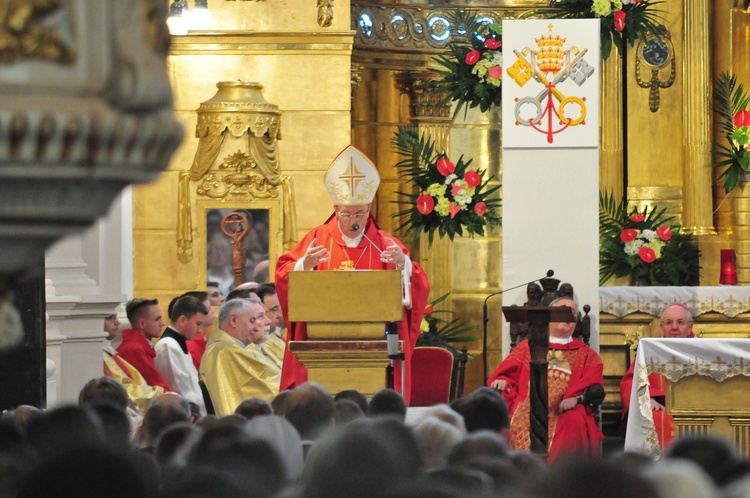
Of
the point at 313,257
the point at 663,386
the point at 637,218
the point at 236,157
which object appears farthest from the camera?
the point at 236,157

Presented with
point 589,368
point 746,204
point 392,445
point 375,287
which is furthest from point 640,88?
point 392,445

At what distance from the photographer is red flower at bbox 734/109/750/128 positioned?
1299 cm

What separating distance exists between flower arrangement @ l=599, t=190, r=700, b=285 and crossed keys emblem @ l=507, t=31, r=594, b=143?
299 centimetres

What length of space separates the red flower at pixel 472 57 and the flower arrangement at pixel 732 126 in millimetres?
3514

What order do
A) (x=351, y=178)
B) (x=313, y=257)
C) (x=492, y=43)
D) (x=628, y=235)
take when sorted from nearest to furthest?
(x=313, y=257), (x=351, y=178), (x=492, y=43), (x=628, y=235)

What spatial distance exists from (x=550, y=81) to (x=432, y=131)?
5.58 m

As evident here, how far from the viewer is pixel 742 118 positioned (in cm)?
1300

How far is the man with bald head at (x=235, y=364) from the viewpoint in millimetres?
8492

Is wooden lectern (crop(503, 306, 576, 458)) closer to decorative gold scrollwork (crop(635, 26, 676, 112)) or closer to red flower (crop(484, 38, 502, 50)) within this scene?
red flower (crop(484, 38, 502, 50))

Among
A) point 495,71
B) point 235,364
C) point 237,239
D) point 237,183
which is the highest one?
point 495,71

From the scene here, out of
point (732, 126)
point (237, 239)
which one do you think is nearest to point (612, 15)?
point (732, 126)

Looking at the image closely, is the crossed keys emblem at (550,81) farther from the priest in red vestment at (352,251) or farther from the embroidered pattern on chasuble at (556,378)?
the embroidered pattern on chasuble at (556,378)

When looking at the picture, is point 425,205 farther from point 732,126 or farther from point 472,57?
point 732,126

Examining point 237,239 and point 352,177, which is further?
point 237,239
